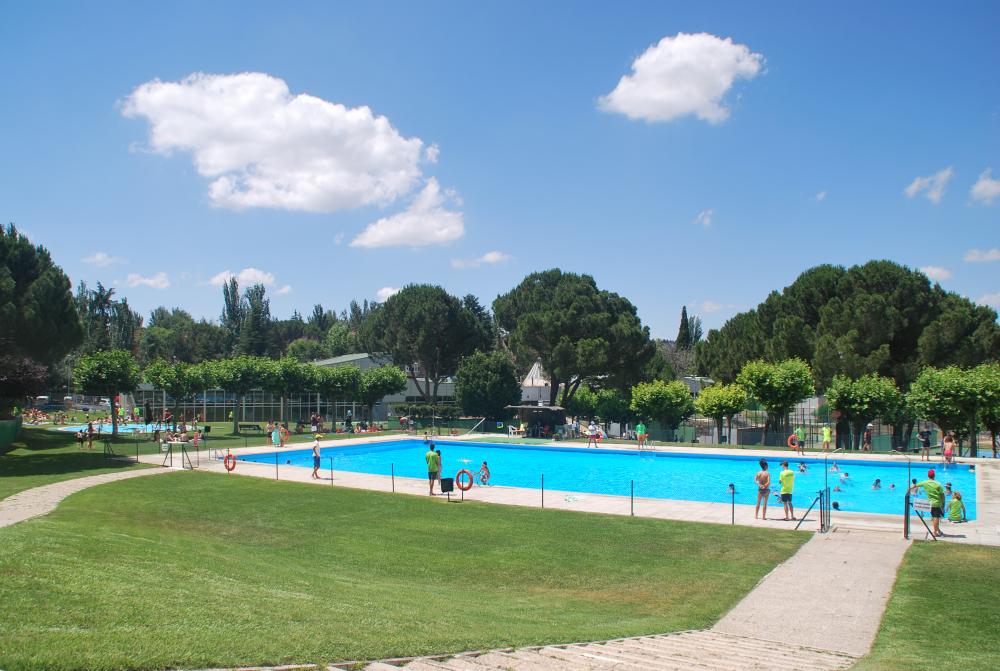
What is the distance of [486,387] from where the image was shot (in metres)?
56.8

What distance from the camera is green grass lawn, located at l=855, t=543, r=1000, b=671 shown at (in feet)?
26.7

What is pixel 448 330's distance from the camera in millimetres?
69438

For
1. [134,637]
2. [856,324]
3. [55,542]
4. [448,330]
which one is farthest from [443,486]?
[448,330]

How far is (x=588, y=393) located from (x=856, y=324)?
66.9ft

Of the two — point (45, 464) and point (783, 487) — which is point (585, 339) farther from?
point (783, 487)

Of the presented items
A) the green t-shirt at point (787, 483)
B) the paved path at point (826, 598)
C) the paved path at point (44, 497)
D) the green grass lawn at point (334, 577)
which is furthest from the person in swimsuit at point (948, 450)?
the paved path at point (44, 497)

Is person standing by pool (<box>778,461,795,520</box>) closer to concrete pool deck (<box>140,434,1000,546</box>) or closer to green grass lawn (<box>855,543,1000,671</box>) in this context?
concrete pool deck (<box>140,434,1000,546</box>)

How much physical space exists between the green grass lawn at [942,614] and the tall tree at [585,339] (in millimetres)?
42831

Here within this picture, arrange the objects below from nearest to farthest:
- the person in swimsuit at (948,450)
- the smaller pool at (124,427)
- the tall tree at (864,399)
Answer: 1. the person in swimsuit at (948,450)
2. the tall tree at (864,399)
3. the smaller pool at (124,427)

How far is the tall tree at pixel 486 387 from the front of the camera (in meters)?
57.1

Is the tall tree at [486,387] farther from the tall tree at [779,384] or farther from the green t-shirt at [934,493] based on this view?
the green t-shirt at [934,493]

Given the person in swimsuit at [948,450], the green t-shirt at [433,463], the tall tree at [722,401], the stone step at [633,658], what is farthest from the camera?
the tall tree at [722,401]

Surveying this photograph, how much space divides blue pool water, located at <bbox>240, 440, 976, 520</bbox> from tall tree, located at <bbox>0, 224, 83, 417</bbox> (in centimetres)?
1235

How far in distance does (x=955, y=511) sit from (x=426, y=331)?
53581 mm
